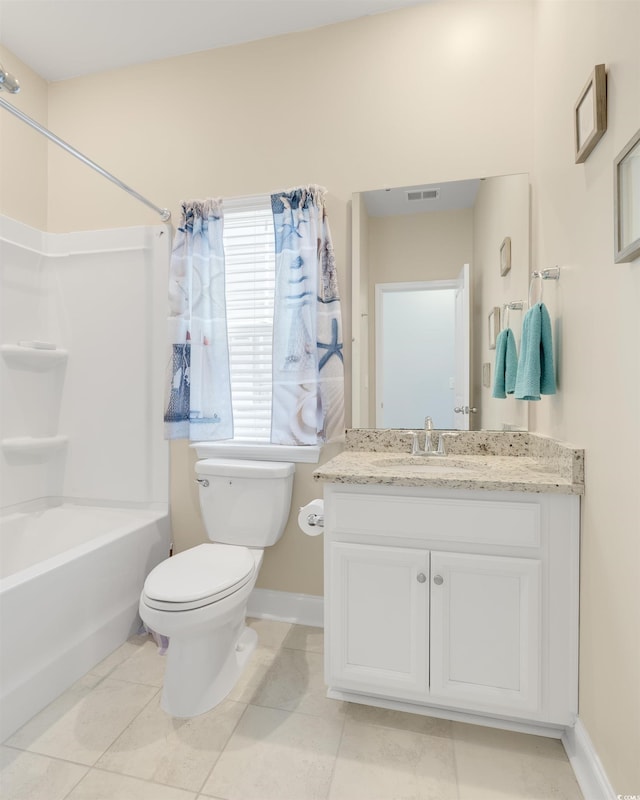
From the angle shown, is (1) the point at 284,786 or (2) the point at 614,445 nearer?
(2) the point at 614,445

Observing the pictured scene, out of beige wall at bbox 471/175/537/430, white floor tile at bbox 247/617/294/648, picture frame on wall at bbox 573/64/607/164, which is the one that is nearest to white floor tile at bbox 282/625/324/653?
white floor tile at bbox 247/617/294/648

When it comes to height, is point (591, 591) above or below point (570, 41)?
below

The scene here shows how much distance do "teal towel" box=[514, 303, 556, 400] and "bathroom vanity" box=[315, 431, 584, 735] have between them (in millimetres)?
199

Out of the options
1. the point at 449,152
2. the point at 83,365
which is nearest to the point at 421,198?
the point at 449,152

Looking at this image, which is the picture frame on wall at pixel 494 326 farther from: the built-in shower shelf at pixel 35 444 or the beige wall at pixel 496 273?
the built-in shower shelf at pixel 35 444

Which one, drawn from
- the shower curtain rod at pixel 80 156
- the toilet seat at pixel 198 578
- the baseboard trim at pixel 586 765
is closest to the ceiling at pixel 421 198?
the shower curtain rod at pixel 80 156

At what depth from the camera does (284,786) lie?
1.26 metres

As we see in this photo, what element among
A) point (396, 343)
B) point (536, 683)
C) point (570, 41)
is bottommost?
point (536, 683)

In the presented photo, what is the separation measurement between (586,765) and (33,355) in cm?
278

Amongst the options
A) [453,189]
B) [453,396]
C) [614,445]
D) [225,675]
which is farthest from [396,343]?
[225,675]

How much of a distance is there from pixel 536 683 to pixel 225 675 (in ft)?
3.55

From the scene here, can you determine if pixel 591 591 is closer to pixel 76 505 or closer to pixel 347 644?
pixel 347 644

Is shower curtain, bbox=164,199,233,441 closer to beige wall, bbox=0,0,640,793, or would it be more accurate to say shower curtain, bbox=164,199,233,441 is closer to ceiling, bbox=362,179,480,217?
beige wall, bbox=0,0,640,793

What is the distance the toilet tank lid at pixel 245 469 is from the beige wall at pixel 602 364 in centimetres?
111
